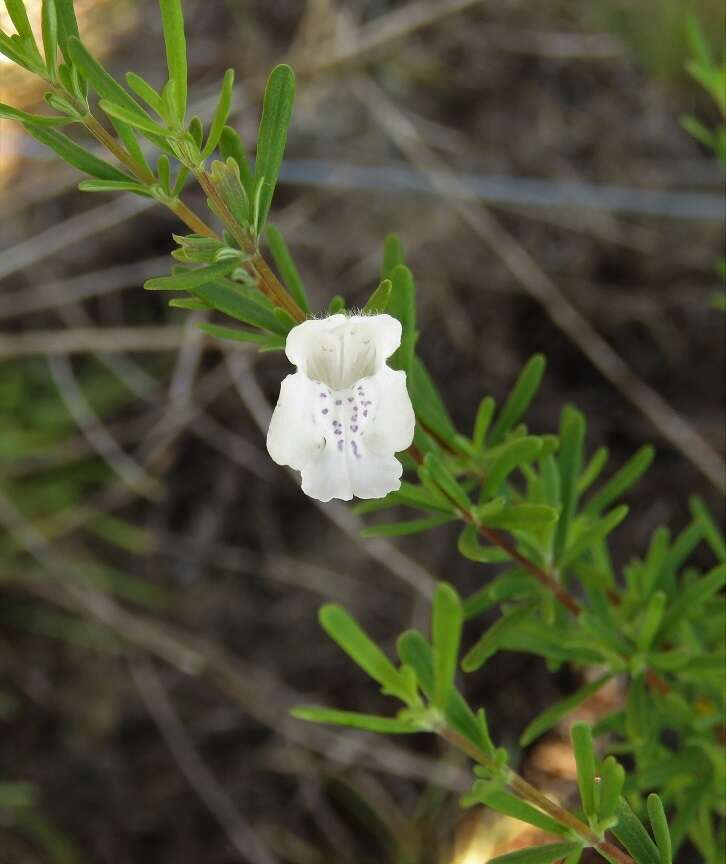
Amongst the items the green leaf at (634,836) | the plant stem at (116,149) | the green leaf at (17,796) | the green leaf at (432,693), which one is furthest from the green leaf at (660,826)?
the green leaf at (17,796)

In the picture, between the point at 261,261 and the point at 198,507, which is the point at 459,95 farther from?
the point at 261,261

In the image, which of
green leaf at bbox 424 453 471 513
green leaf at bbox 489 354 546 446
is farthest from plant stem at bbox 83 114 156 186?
green leaf at bbox 489 354 546 446

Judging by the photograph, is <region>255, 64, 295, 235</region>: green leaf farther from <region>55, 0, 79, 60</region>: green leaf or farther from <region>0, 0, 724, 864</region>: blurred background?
<region>0, 0, 724, 864</region>: blurred background

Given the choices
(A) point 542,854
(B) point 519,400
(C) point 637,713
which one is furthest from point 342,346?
(C) point 637,713

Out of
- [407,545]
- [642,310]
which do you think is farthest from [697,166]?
[407,545]

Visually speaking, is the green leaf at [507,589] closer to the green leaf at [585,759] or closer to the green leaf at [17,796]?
the green leaf at [585,759]

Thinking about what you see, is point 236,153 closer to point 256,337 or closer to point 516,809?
point 256,337

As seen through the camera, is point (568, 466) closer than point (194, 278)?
No
